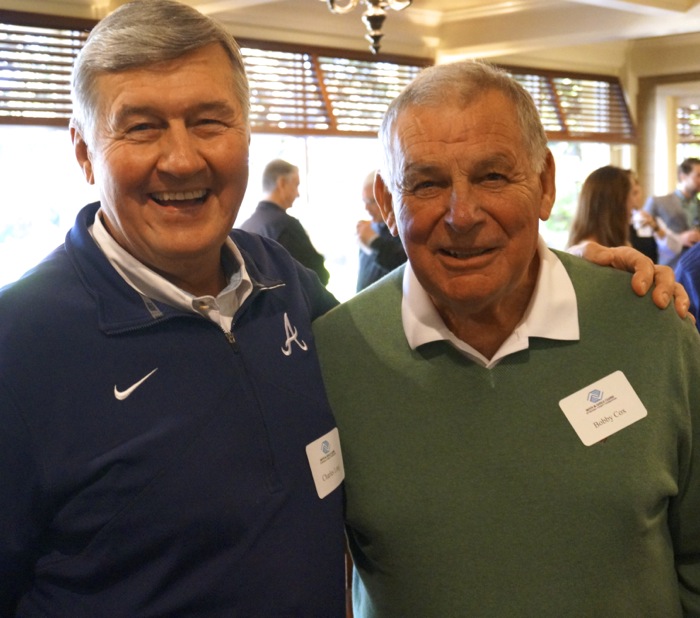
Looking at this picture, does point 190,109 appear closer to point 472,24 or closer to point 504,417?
point 504,417

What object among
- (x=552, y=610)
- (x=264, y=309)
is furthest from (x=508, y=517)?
(x=264, y=309)

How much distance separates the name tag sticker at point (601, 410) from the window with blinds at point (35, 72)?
4472mm

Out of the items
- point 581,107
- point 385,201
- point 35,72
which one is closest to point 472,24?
point 581,107

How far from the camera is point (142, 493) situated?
4.17 ft

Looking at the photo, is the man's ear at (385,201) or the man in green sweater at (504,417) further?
the man's ear at (385,201)

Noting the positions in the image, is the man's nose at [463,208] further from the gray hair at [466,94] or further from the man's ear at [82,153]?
the man's ear at [82,153]

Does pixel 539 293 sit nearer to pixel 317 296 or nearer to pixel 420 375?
pixel 420 375

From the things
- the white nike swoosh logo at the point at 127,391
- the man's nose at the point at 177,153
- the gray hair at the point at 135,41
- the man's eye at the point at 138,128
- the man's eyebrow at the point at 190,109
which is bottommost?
the white nike swoosh logo at the point at 127,391

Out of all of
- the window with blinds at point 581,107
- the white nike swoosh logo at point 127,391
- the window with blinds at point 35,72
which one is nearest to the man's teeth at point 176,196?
the white nike swoosh logo at point 127,391

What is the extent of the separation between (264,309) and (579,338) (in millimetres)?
553

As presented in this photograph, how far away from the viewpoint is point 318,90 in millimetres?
6859

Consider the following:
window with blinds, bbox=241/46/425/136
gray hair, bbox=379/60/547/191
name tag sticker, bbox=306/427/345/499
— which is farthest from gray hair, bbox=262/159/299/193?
name tag sticker, bbox=306/427/345/499

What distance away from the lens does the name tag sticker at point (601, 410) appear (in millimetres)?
1479

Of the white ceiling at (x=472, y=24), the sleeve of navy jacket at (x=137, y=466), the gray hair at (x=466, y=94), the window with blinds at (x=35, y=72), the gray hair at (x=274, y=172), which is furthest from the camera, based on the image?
the white ceiling at (x=472, y=24)
